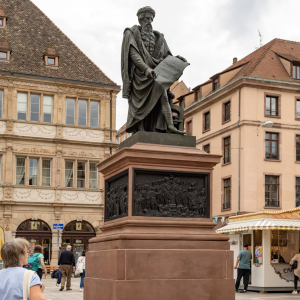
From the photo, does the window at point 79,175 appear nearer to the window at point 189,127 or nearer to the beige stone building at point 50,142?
the beige stone building at point 50,142

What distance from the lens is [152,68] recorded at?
356 inches

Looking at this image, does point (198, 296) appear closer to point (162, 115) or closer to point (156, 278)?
point (156, 278)

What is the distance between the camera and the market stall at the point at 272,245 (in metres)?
19.4

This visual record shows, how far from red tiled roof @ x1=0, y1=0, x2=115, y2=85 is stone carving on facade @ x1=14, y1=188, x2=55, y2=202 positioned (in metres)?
6.71

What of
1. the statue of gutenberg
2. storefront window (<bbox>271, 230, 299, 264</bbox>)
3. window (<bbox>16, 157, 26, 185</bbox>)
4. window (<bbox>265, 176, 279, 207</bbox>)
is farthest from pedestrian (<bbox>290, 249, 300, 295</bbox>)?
window (<bbox>265, 176, 279, 207</bbox>)

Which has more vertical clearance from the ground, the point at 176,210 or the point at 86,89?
the point at 86,89

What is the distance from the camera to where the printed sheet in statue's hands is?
882 cm

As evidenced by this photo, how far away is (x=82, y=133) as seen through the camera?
35.0 meters

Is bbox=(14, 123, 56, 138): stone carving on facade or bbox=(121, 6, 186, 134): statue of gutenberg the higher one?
bbox=(14, 123, 56, 138): stone carving on facade

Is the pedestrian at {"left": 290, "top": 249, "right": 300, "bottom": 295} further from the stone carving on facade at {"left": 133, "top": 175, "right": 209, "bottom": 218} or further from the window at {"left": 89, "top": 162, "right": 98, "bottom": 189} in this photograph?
the window at {"left": 89, "top": 162, "right": 98, "bottom": 189}

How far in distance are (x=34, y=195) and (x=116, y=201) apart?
25.7 meters

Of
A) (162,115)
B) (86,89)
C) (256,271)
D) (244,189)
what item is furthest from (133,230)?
(244,189)

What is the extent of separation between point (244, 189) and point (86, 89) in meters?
12.0

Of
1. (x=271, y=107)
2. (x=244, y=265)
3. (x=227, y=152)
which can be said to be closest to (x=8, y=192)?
(x=227, y=152)
